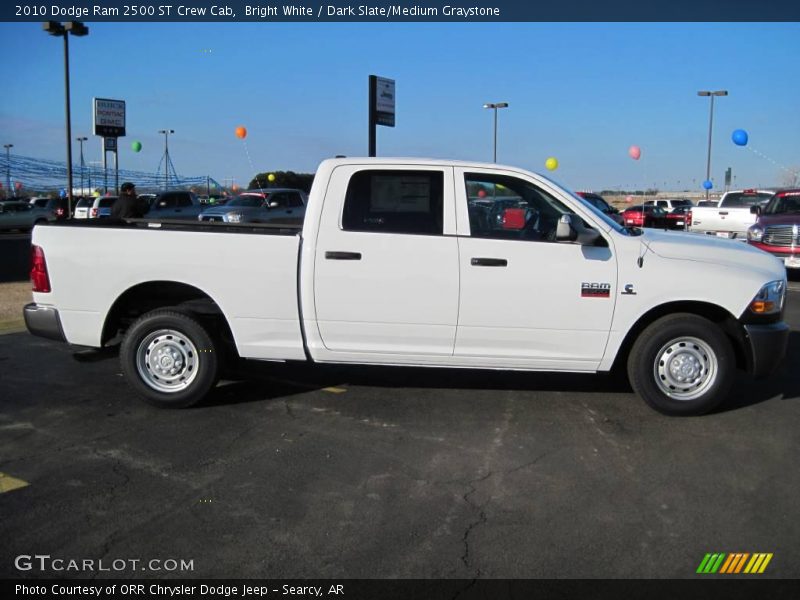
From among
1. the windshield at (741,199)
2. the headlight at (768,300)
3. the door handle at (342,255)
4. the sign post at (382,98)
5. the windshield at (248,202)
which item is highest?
the sign post at (382,98)

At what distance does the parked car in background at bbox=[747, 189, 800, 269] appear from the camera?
572 inches

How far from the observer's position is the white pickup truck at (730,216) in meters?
19.4

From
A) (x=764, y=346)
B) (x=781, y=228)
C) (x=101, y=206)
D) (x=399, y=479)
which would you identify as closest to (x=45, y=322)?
(x=399, y=479)

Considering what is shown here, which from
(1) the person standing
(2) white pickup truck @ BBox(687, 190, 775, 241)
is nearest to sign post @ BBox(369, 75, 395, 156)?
(1) the person standing

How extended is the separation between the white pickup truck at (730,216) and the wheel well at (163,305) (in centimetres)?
1641

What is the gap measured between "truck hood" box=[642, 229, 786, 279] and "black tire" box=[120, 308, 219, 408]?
356 centimetres

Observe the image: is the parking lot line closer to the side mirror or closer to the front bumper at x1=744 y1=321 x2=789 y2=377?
the side mirror

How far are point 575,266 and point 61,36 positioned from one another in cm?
1768

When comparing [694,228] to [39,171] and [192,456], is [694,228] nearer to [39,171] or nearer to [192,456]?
[192,456]

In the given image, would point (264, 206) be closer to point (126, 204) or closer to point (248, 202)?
point (248, 202)

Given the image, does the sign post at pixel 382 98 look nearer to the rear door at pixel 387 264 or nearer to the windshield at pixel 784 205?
the windshield at pixel 784 205

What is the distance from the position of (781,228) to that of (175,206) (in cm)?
1918

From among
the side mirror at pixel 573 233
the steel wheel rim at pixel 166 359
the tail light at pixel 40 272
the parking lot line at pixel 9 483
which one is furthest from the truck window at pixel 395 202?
the parking lot line at pixel 9 483

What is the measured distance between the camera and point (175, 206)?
991 inches
